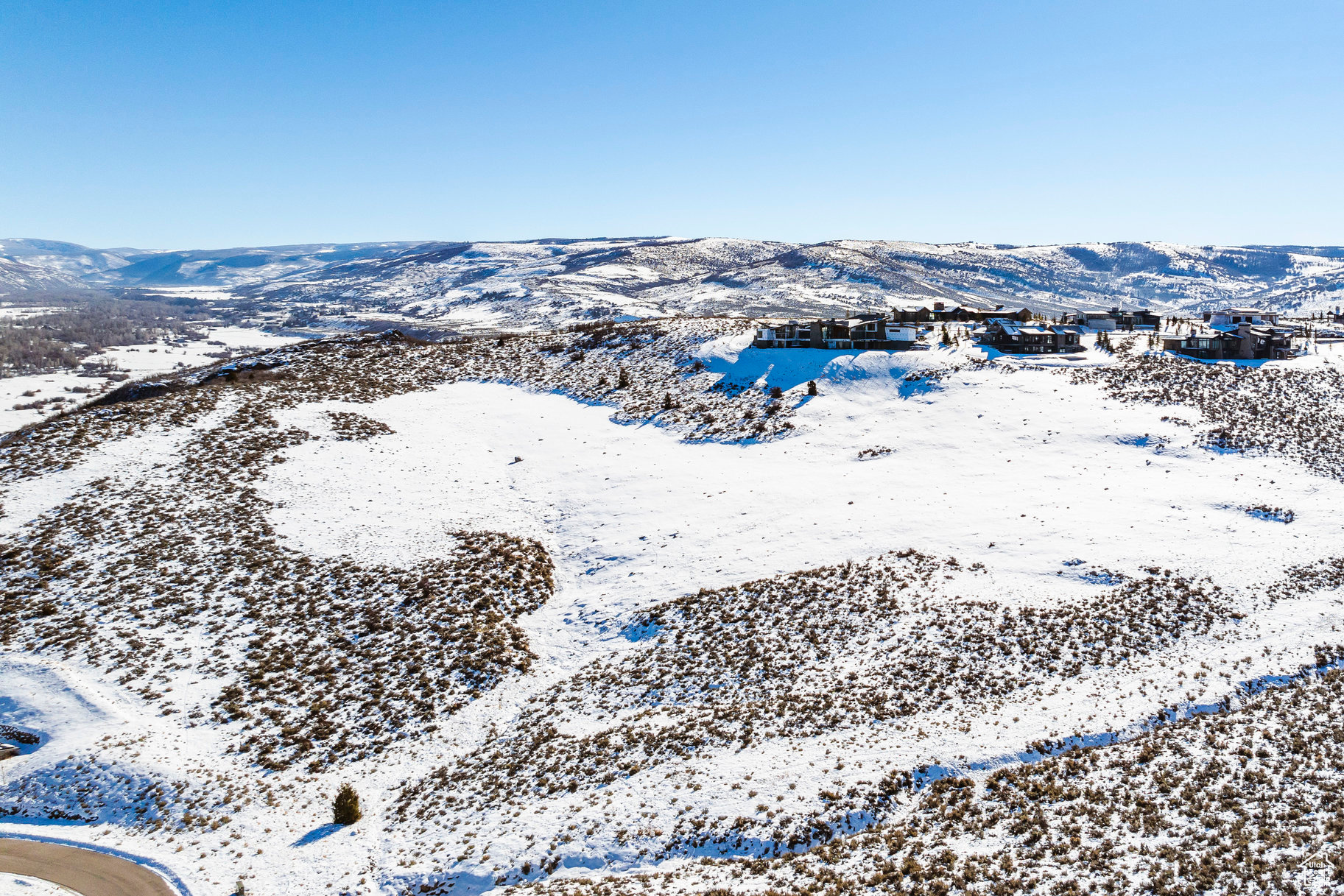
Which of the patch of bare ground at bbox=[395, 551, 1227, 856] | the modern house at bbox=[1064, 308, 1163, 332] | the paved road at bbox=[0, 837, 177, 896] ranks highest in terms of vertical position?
the modern house at bbox=[1064, 308, 1163, 332]

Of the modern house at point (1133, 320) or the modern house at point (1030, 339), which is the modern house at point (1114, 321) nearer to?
the modern house at point (1133, 320)

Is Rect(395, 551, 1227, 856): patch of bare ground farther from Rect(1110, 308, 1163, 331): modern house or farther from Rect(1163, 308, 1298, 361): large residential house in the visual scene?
Rect(1110, 308, 1163, 331): modern house

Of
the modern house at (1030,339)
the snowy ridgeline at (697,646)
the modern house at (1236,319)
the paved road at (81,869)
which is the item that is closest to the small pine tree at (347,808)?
the snowy ridgeline at (697,646)

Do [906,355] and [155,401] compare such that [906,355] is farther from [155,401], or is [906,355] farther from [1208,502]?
[155,401]

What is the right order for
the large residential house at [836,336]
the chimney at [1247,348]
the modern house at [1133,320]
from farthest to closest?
the modern house at [1133,320]
the large residential house at [836,336]
the chimney at [1247,348]

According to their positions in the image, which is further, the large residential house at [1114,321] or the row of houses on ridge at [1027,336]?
the large residential house at [1114,321]

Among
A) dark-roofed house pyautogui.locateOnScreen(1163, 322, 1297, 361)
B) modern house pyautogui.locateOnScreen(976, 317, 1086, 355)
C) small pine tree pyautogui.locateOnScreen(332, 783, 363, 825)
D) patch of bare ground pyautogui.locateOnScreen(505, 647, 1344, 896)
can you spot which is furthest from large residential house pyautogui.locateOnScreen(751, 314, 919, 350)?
small pine tree pyautogui.locateOnScreen(332, 783, 363, 825)

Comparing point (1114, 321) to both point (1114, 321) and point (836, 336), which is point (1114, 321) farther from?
point (836, 336)

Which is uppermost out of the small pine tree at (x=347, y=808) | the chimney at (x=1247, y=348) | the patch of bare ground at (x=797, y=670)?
the chimney at (x=1247, y=348)
